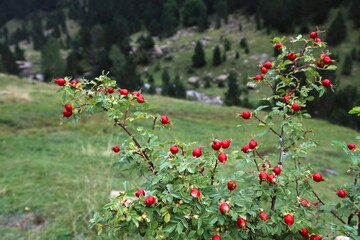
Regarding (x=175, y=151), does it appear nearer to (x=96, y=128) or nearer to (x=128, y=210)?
(x=128, y=210)

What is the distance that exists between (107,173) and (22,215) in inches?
111

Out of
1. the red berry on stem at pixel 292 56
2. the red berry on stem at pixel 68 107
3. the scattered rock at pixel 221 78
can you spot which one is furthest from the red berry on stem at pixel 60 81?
the scattered rock at pixel 221 78

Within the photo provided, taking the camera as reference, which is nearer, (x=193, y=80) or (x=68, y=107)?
(x=68, y=107)

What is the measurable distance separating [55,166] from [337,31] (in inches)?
3101

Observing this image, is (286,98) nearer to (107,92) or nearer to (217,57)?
(107,92)

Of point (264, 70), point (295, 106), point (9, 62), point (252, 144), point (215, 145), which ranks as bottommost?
point (9, 62)

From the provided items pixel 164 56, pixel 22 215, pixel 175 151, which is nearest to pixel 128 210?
pixel 175 151

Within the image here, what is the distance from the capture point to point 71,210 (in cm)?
665

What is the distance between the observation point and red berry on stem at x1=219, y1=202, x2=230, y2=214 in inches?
97.7

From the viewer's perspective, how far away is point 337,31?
3024 inches

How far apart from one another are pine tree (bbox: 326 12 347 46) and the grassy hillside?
59.9 meters

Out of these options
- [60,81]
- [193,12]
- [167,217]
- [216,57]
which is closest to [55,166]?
[60,81]

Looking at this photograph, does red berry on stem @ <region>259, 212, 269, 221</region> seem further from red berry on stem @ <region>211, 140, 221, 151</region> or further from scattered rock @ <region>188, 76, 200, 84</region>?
scattered rock @ <region>188, 76, 200, 84</region>

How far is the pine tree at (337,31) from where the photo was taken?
76400 mm
